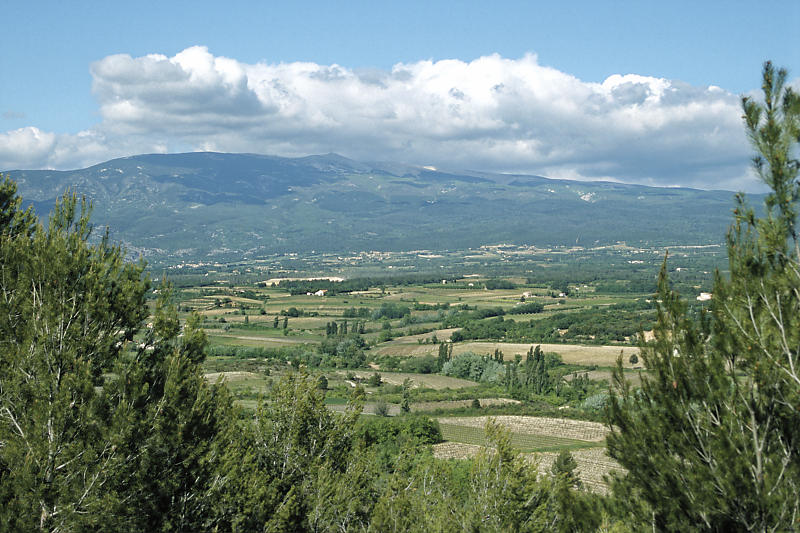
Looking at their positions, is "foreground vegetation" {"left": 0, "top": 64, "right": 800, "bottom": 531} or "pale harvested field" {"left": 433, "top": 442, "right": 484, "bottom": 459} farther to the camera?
"pale harvested field" {"left": 433, "top": 442, "right": 484, "bottom": 459}

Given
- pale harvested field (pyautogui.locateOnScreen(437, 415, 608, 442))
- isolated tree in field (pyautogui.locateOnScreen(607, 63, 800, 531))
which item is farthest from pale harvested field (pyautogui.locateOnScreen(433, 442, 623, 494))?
isolated tree in field (pyautogui.locateOnScreen(607, 63, 800, 531))

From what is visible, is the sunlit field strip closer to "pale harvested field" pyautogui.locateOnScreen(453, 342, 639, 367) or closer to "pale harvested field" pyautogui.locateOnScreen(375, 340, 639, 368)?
"pale harvested field" pyautogui.locateOnScreen(453, 342, 639, 367)

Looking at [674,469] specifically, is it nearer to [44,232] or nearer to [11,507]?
[11,507]

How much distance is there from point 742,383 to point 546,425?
49.6m

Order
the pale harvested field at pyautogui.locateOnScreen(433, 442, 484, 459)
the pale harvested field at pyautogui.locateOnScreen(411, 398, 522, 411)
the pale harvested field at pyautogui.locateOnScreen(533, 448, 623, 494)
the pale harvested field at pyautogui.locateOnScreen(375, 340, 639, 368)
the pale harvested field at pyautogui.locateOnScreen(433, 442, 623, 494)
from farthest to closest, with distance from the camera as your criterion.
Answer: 1. the pale harvested field at pyautogui.locateOnScreen(375, 340, 639, 368)
2. the pale harvested field at pyautogui.locateOnScreen(411, 398, 522, 411)
3. the pale harvested field at pyautogui.locateOnScreen(433, 442, 484, 459)
4. the pale harvested field at pyautogui.locateOnScreen(433, 442, 623, 494)
5. the pale harvested field at pyautogui.locateOnScreen(533, 448, 623, 494)

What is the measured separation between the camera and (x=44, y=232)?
43.2 ft

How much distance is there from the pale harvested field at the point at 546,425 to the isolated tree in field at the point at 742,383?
143 feet

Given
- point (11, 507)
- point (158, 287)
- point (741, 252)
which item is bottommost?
point (11, 507)

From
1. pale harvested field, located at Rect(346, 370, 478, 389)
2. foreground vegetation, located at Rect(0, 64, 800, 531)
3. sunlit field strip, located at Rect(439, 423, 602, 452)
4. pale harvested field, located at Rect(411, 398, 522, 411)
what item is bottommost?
pale harvested field, located at Rect(346, 370, 478, 389)

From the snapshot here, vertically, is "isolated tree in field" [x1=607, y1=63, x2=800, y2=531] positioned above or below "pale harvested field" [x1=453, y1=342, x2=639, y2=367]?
above

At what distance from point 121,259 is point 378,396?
5590 cm

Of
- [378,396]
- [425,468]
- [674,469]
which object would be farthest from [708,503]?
[378,396]

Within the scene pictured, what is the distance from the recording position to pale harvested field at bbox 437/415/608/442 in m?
54.5

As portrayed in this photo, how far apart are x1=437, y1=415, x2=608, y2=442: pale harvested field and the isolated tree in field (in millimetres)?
43687
